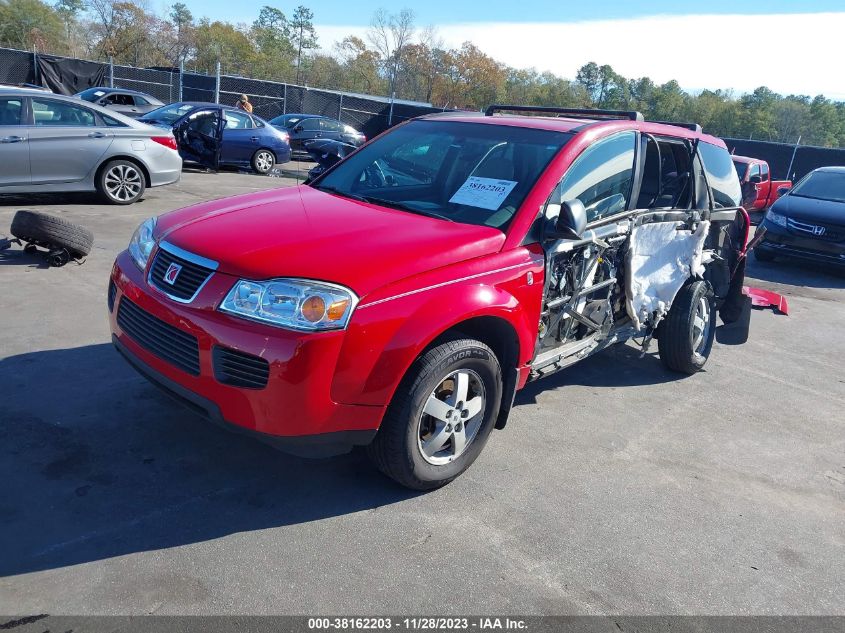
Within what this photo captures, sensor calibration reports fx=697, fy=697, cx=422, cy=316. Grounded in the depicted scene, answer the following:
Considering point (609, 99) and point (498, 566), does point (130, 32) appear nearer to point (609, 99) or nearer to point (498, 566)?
point (609, 99)

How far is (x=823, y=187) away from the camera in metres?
11.8

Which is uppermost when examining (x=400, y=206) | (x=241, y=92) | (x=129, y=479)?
(x=241, y=92)

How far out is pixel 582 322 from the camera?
4.49 metres

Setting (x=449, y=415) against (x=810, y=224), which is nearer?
(x=449, y=415)

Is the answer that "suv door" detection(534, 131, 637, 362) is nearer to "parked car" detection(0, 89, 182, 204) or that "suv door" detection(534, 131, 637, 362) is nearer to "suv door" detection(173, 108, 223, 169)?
"parked car" detection(0, 89, 182, 204)

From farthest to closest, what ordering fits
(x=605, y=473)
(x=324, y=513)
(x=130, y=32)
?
(x=130, y=32)
(x=605, y=473)
(x=324, y=513)

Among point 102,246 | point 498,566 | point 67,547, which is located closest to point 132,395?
point 67,547

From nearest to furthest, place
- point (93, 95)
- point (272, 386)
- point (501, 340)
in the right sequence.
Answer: point (272, 386) → point (501, 340) → point (93, 95)

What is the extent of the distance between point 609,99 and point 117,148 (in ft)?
235

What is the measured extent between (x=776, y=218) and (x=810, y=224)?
0.57 meters

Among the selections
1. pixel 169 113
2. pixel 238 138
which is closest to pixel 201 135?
pixel 238 138

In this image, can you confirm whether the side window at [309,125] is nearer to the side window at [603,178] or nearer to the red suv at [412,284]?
the red suv at [412,284]

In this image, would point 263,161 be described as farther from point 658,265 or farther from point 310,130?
point 658,265

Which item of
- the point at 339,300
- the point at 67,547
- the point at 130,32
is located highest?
the point at 130,32
